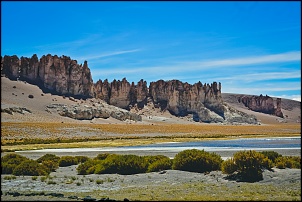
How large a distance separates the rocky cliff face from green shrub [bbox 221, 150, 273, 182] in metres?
130

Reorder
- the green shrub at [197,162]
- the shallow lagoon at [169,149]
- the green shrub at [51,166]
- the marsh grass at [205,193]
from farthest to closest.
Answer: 1. the shallow lagoon at [169,149]
2. the green shrub at [51,166]
3. the green shrub at [197,162]
4. the marsh grass at [205,193]

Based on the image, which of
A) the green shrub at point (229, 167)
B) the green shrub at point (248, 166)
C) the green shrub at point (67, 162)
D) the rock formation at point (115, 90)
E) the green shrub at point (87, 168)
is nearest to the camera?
the green shrub at point (248, 166)

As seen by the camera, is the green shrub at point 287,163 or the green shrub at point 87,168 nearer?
the green shrub at point 287,163

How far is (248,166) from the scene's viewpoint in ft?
55.4

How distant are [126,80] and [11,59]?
1991 inches

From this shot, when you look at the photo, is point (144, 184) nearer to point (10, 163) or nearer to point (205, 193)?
point (205, 193)

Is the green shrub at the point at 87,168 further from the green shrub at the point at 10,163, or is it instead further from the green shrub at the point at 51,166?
the green shrub at the point at 10,163

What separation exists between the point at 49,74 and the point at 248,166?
442ft

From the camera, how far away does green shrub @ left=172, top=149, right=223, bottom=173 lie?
1941cm

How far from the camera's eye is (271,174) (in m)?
16.6

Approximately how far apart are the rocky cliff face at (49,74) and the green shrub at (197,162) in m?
127

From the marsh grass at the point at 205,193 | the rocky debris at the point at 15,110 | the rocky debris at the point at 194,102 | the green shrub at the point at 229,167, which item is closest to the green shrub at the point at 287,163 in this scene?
the green shrub at the point at 229,167

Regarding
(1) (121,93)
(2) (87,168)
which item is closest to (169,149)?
(2) (87,168)

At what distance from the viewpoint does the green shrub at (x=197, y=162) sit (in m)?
19.4
